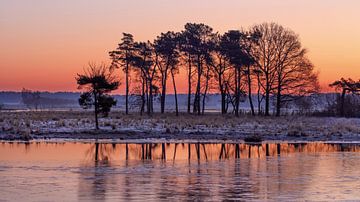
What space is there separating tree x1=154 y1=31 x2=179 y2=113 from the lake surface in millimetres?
46954

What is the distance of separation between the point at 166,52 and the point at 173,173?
58.4 m

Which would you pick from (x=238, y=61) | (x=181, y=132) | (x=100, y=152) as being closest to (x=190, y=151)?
(x=100, y=152)

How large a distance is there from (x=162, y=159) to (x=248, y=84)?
51.1m

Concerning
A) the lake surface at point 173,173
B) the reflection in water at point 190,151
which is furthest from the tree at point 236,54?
the lake surface at point 173,173

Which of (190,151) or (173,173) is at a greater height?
(190,151)

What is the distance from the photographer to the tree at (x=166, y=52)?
78.1 metres

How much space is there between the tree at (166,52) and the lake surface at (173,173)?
1849 inches

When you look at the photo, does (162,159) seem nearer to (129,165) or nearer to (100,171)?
(129,165)

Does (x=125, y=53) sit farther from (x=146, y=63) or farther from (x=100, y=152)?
(x=100, y=152)

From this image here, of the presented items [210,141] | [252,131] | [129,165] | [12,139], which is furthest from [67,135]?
[129,165]

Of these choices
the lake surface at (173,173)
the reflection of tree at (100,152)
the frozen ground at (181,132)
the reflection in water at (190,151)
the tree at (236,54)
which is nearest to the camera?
the lake surface at (173,173)

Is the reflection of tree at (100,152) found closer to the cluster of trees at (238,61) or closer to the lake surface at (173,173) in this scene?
the lake surface at (173,173)

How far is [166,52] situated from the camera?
7819 centimetres

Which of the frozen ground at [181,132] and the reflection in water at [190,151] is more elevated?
the frozen ground at [181,132]
